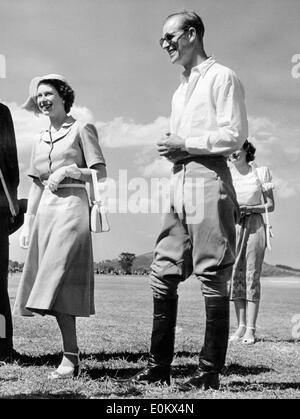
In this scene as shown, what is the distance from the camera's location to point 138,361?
Answer: 5164 mm

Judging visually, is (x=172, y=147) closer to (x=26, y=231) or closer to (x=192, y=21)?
(x=192, y=21)

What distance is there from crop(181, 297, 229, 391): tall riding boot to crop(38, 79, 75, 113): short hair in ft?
5.54

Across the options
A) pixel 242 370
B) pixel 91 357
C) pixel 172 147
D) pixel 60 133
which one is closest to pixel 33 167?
pixel 60 133

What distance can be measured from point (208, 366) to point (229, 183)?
1071 mm

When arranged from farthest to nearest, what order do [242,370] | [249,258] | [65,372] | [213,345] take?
[249,258], [242,370], [65,372], [213,345]

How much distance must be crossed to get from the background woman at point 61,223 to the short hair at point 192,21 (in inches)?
37.2

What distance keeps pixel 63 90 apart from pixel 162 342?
5.86 ft

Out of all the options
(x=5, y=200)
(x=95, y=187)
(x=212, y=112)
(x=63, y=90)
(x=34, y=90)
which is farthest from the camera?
(x=5, y=200)

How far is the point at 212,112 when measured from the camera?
390 cm

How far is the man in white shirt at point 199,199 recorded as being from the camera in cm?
378

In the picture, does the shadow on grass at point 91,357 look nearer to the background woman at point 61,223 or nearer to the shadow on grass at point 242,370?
the shadow on grass at point 242,370

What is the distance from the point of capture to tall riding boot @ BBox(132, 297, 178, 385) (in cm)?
396

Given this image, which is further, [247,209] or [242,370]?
[247,209]
